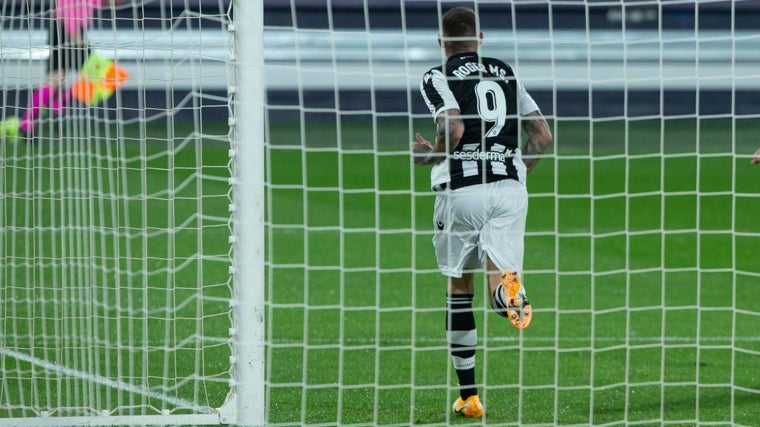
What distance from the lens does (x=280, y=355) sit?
6.77 m

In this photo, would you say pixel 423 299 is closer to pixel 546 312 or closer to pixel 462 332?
pixel 546 312

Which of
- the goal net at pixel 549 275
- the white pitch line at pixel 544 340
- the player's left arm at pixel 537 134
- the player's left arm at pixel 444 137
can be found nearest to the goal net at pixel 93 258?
the goal net at pixel 549 275

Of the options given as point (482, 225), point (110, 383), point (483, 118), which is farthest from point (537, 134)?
point (110, 383)

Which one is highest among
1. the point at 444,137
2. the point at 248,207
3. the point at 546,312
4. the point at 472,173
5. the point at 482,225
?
the point at 444,137

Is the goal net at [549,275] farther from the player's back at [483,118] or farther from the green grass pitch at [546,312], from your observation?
the player's back at [483,118]

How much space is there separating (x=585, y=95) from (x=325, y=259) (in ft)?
53.3

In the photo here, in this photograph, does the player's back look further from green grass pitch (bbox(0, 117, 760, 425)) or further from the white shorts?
green grass pitch (bbox(0, 117, 760, 425))

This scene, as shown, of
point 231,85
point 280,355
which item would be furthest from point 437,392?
point 231,85

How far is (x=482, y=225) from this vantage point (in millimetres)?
5465

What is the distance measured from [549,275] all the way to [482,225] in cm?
448

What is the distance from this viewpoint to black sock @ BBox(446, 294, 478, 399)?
541 cm

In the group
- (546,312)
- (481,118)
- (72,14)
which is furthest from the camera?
(546,312)

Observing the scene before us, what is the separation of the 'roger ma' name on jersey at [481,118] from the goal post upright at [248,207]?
98 cm

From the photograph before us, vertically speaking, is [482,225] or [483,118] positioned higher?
[483,118]
